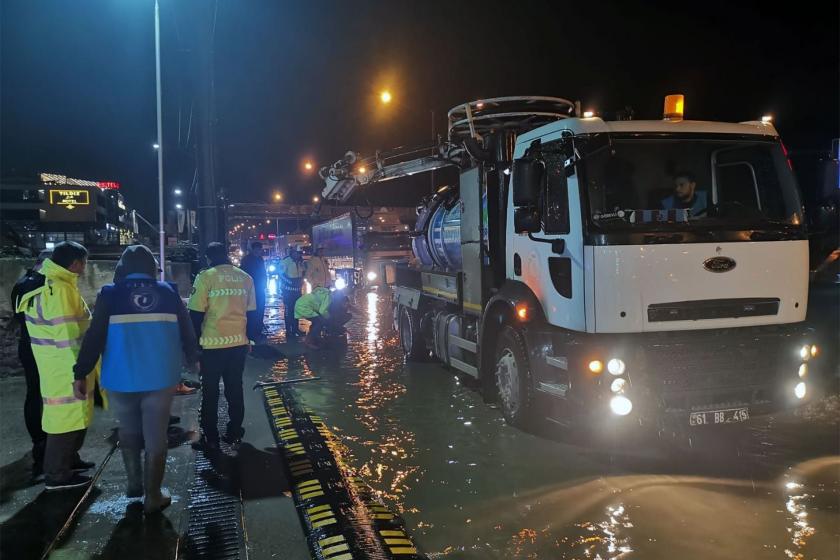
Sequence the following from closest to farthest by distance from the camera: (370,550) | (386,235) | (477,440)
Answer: (370,550) < (477,440) < (386,235)

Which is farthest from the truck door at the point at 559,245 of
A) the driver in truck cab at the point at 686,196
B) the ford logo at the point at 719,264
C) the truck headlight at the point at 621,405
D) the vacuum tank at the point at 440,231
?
the vacuum tank at the point at 440,231

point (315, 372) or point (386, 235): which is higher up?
point (386, 235)

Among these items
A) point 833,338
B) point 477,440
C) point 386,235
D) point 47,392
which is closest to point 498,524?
point 477,440

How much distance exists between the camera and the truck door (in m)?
4.98

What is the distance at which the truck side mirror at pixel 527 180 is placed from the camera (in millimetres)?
5152

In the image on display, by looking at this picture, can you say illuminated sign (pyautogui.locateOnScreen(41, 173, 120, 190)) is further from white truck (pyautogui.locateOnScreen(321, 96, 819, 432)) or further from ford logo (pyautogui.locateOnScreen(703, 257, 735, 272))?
ford logo (pyautogui.locateOnScreen(703, 257, 735, 272))

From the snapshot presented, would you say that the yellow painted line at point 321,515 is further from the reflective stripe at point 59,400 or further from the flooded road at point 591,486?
the reflective stripe at point 59,400

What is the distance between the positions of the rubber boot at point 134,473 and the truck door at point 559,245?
355 cm

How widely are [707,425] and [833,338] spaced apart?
4563 mm

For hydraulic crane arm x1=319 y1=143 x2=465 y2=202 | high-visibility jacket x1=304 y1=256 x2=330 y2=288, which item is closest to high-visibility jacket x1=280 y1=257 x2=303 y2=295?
high-visibility jacket x1=304 y1=256 x2=330 y2=288

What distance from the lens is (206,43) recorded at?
8844 millimetres

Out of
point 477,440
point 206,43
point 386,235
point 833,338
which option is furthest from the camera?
point 386,235

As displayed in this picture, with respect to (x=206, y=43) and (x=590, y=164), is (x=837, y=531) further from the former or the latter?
(x=206, y=43)

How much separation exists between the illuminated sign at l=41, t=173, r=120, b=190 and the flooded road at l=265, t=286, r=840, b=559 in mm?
95424
